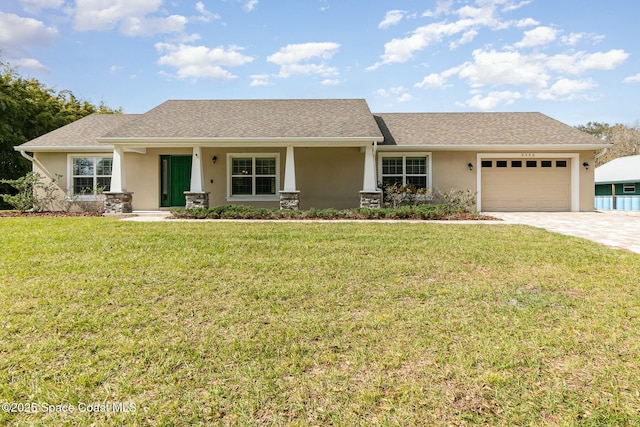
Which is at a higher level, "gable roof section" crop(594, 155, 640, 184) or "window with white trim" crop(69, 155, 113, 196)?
"gable roof section" crop(594, 155, 640, 184)

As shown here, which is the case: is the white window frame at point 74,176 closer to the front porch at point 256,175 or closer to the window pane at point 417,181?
the front porch at point 256,175

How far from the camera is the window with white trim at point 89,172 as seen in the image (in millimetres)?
14430

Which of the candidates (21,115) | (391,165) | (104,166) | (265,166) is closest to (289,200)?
(265,166)

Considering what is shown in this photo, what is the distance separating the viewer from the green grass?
230 cm

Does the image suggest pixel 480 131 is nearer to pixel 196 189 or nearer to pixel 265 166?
pixel 265 166

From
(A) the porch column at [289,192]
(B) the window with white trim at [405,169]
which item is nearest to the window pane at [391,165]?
(B) the window with white trim at [405,169]

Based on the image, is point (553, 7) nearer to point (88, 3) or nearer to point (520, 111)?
point (520, 111)

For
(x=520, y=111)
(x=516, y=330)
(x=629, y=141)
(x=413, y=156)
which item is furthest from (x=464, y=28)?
(x=629, y=141)

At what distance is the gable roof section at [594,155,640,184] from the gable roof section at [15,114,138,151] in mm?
31177

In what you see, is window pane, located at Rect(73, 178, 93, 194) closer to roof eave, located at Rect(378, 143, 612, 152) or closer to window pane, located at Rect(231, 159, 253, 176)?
window pane, located at Rect(231, 159, 253, 176)

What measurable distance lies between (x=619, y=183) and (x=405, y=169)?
21796 millimetres

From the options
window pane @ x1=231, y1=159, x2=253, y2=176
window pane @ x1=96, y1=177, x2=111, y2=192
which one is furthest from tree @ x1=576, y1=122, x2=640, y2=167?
window pane @ x1=96, y1=177, x2=111, y2=192

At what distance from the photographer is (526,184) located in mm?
14406

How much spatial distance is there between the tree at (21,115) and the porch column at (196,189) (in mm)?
13701
